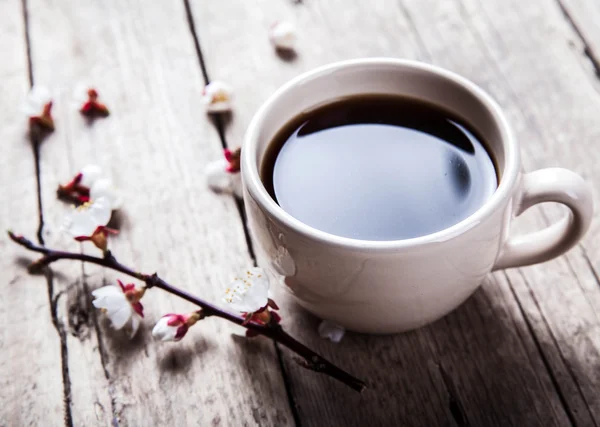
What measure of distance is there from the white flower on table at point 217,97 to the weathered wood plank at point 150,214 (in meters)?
0.02

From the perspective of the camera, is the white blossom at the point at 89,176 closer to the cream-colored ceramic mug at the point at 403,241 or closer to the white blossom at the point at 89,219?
the white blossom at the point at 89,219

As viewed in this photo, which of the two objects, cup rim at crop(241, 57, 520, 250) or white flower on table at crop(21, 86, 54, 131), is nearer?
cup rim at crop(241, 57, 520, 250)

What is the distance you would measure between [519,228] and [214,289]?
0.35 m

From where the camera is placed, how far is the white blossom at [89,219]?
0.77m

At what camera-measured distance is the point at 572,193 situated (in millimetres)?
602

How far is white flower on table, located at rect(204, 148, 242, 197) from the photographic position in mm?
845

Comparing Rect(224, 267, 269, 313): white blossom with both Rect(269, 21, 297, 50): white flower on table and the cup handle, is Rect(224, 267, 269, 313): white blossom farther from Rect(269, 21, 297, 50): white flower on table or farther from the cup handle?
Rect(269, 21, 297, 50): white flower on table

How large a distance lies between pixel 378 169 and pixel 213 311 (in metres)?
0.22

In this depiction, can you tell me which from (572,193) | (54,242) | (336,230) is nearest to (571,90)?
(572,193)

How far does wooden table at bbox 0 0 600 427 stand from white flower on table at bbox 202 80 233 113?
0.02m

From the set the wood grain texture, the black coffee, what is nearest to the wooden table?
the wood grain texture

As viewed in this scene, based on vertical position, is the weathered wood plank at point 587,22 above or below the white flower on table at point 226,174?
above

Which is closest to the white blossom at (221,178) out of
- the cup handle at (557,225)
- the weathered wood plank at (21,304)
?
the weathered wood plank at (21,304)

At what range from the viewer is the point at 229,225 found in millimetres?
815
